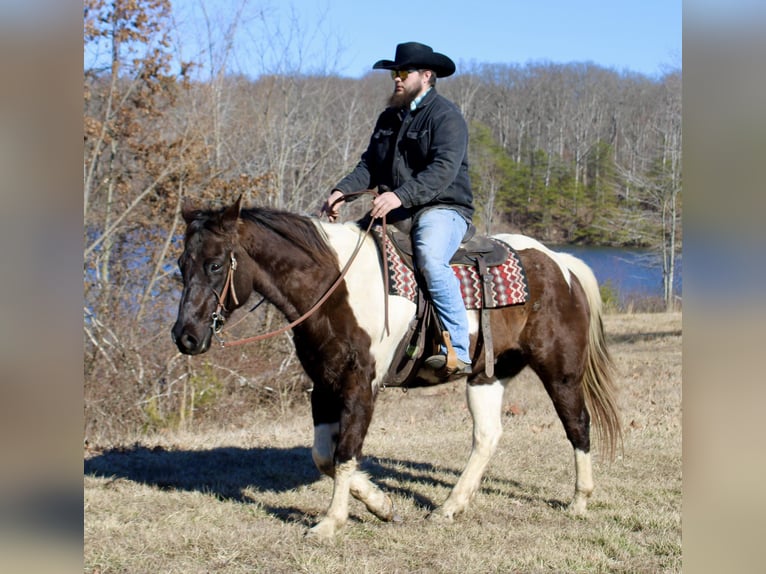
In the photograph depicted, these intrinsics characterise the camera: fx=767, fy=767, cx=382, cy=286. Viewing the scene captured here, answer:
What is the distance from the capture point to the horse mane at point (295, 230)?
513 cm

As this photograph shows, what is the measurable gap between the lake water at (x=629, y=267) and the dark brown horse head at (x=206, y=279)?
21520 millimetres

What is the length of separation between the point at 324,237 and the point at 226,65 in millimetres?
9155

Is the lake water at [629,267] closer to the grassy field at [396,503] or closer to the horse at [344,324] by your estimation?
the grassy field at [396,503]

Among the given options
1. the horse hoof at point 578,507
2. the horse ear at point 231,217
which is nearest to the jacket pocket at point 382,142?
the horse ear at point 231,217

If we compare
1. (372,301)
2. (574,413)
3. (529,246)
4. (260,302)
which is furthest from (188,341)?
(574,413)

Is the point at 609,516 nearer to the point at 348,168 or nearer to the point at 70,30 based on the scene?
the point at 70,30

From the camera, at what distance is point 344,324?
511 cm

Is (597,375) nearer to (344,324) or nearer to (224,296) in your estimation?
(344,324)

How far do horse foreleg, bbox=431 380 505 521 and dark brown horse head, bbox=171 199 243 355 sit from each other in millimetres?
2146

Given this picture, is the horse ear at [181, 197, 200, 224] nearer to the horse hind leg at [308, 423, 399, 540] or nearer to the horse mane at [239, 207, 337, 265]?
the horse mane at [239, 207, 337, 265]

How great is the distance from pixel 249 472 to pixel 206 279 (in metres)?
2.75

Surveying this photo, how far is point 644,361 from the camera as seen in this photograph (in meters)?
14.0

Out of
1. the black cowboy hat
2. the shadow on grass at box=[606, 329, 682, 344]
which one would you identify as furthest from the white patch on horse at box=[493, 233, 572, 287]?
the shadow on grass at box=[606, 329, 682, 344]

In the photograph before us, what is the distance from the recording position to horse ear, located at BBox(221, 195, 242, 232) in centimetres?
481
